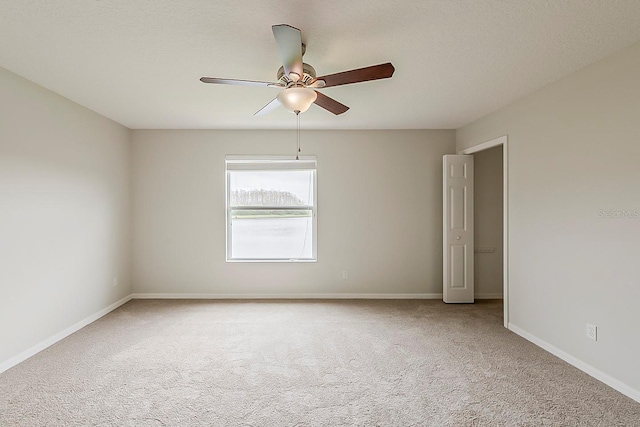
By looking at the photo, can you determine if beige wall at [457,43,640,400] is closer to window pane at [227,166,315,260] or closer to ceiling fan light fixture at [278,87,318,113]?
ceiling fan light fixture at [278,87,318,113]

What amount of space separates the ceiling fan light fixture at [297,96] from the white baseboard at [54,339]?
3112mm

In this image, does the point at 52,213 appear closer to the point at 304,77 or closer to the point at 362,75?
the point at 304,77

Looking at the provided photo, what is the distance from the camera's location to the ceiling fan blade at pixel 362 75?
1923mm

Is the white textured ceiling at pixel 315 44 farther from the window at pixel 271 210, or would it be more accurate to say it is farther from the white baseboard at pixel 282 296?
the white baseboard at pixel 282 296

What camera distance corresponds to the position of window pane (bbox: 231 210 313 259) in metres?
4.71

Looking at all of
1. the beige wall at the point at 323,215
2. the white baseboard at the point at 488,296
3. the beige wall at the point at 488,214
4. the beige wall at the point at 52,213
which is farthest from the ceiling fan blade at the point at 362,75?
the white baseboard at the point at 488,296

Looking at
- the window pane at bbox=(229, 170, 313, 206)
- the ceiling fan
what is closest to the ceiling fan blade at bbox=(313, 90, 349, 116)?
the ceiling fan

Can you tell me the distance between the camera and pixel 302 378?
2461mm

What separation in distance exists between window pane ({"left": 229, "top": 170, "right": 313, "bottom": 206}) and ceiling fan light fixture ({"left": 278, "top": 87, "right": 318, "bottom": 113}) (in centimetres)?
247

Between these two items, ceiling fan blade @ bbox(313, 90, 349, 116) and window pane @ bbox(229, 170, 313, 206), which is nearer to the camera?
ceiling fan blade @ bbox(313, 90, 349, 116)

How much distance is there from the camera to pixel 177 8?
1.79 meters

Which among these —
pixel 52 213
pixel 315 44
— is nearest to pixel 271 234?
pixel 52 213

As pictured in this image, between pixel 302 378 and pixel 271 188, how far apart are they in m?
2.85

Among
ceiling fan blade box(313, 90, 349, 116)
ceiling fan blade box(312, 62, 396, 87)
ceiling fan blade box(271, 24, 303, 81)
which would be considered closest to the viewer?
ceiling fan blade box(271, 24, 303, 81)
